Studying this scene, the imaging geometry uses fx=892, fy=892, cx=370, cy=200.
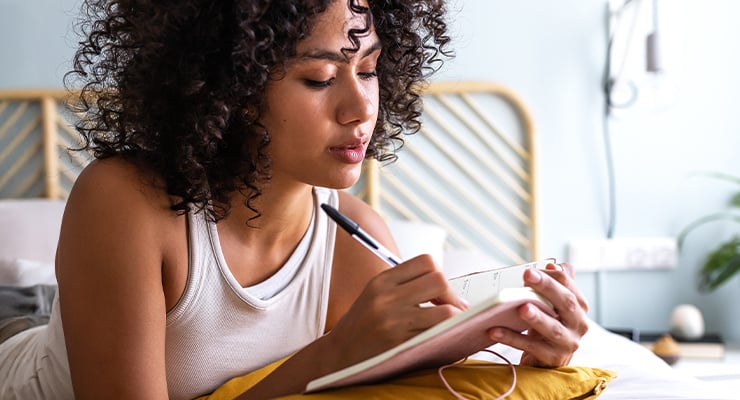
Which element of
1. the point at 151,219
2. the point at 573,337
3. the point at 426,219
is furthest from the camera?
the point at 426,219

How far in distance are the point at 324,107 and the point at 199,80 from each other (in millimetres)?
144

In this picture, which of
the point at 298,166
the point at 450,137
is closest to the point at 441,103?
the point at 450,137

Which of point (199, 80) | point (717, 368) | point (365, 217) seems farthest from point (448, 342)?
point (717, 368)

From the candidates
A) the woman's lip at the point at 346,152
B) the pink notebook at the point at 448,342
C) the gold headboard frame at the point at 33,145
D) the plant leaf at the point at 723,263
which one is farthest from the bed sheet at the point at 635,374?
the gold headboard frame at the point at 33,145

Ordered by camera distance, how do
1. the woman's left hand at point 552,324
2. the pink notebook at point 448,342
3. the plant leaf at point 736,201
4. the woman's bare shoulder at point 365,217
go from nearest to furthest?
the pink notebook at point 448,342
the woman's left hand at point 552,324
the woman's bare shoulder at point 365,217
the plant leaf at point 736,201

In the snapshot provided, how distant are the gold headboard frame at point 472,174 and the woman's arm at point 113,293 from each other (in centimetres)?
148

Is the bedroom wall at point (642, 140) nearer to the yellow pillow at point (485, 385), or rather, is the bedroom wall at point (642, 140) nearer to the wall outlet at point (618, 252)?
the wall outlet at point (618, 252)

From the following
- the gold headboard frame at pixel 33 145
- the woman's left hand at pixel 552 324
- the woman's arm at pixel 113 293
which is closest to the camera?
the woman's left hand at pixel 552 324

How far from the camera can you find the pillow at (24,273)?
5.96ft

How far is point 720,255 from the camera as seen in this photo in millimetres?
2418

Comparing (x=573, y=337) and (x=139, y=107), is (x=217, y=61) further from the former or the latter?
(x=573, y=337)

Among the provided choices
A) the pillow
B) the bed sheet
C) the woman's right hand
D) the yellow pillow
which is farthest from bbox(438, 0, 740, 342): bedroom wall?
the woman's right hand

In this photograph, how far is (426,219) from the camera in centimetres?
249

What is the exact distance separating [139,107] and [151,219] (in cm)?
15
